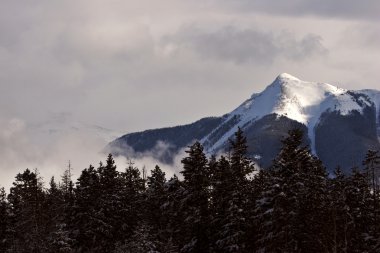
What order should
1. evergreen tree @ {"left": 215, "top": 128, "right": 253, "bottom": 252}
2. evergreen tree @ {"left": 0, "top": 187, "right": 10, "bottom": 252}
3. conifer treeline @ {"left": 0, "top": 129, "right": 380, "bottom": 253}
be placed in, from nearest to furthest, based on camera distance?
conifer treeline @ {"left": 0, "top": 129, "right": 380, "bottom": 253} < evergreen tree @ {"left": 215, "top": 128, "right": 253, "bottom": 252} < evergreen tree @ {"left": 0, "top": 187, "right": 10, "bottom": 252}

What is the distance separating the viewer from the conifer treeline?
56000mm

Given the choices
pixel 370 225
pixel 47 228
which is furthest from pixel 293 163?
pixel 47 228

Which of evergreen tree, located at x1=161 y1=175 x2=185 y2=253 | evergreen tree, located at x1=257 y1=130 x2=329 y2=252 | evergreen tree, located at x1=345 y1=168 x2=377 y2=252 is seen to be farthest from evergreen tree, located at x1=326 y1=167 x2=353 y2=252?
evergreen tree, located at x1=161 y1=175 x2=185 y2=253

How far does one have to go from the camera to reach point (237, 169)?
64.1m

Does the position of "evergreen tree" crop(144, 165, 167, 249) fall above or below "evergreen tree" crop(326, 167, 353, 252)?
above

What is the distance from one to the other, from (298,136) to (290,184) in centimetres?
520

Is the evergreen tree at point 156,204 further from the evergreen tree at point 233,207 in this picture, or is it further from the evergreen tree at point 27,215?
the evergreen tree at point 233,207

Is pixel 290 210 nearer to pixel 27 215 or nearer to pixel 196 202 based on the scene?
pixel 196 202

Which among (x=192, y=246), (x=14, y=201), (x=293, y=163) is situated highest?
(x=14, y=201)

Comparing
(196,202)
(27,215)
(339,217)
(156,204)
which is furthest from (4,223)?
(339,217)

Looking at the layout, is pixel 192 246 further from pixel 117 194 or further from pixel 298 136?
pixel 117 194

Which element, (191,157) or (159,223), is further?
(159,223)

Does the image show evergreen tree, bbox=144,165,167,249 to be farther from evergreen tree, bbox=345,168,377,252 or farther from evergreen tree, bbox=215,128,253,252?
evergreen tree, bbox=345,168,377,252

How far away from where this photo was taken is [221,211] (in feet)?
209
